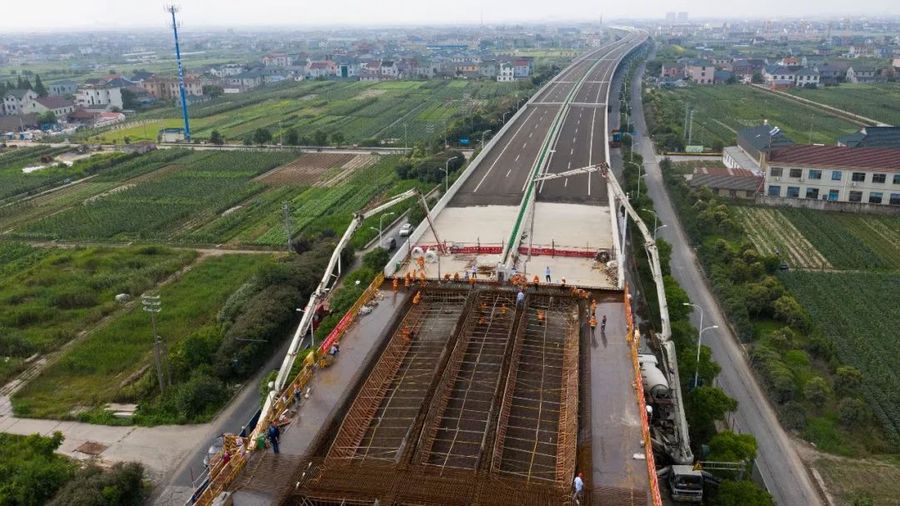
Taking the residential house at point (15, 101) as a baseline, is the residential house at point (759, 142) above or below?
below

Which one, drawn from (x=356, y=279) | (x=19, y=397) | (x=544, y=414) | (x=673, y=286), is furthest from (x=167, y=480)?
(x=673, y=286)

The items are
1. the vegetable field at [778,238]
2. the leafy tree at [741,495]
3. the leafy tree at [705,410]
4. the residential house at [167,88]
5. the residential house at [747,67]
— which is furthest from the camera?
the residential house at [747,67]

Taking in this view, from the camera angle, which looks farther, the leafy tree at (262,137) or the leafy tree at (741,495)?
the leafy tree at (262,137)

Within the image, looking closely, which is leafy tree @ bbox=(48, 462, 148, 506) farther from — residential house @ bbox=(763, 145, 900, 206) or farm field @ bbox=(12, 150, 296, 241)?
residential house @ bbox=(763, 145, 900, 206)

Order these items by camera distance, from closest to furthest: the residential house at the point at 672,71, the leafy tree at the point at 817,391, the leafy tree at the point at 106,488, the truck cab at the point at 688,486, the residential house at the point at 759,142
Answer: the leafy tree at the point at 106,488, the truck cab at the point at 688,486, the leafy tree at the point at 817,391, the residential house at the point at 759,142, the residential house at the point at 672,71

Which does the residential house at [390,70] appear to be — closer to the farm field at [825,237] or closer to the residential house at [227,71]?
the residential house at [227,71]

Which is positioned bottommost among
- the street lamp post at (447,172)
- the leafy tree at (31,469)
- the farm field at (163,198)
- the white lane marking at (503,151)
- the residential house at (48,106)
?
the leafy tree at (31,469)

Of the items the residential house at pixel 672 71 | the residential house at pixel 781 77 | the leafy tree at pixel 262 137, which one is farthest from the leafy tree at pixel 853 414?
the residential house at pixel 672 71

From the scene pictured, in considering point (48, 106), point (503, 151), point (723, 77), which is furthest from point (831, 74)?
point (48, 106)

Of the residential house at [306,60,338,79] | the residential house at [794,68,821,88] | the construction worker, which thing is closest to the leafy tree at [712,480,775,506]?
the construction worker
